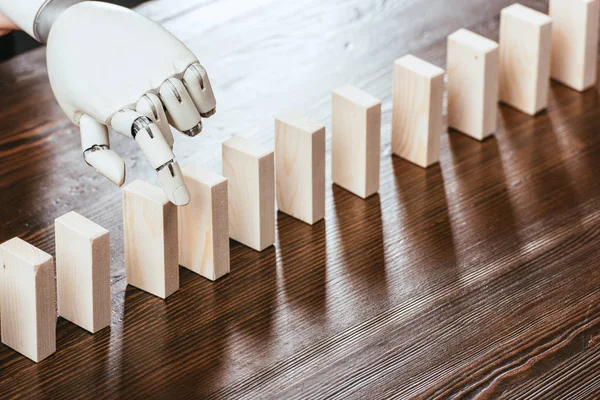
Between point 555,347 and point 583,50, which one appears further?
point 583,50

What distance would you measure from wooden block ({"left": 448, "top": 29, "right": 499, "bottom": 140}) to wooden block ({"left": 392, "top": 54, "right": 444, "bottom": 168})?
4 cm

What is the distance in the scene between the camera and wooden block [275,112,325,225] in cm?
95

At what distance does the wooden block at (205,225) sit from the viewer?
34.3 inches

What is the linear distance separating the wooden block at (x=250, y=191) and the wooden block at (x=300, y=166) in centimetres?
4

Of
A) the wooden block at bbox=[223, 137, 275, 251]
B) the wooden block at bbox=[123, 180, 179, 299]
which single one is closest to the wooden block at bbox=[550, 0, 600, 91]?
the wooden block at bbox=[223, 137, 275, 251]

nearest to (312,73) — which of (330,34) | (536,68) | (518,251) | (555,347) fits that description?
(330,34)

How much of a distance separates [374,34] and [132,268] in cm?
49

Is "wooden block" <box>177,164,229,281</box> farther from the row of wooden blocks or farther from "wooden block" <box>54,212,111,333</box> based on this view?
the row of wooden blocks

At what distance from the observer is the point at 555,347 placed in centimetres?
80

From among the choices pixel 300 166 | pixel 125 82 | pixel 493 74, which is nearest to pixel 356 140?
pixel 300 166

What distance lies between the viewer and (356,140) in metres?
1.00

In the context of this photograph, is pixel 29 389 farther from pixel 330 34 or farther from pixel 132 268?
pixel 330 34

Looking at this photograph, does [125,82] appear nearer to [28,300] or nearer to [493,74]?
[28,300]

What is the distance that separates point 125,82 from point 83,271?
0.15 meters
